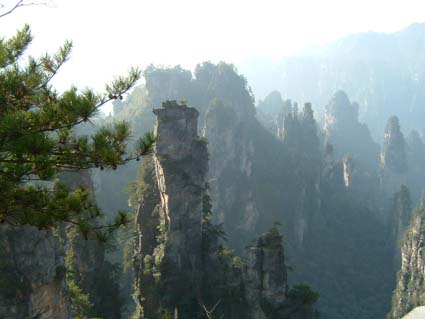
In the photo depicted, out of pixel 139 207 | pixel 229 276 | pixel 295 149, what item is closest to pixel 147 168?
pixel 139 207

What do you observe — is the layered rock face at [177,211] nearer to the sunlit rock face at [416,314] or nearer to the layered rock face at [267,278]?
the layered rock face at [267,278]

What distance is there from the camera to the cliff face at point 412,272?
139ft

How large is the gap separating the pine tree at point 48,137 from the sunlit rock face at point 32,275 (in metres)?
10.3

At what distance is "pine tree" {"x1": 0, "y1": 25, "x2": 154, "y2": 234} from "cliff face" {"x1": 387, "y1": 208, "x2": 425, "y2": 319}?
37.0 meters

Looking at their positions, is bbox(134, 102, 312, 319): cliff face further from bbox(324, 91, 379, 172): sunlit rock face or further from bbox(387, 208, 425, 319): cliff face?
bbox(324, 91, 379, 172): sunlit rock face

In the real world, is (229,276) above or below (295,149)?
below

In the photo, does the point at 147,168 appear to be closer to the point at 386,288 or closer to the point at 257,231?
the point at 257,231

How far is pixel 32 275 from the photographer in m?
18.2

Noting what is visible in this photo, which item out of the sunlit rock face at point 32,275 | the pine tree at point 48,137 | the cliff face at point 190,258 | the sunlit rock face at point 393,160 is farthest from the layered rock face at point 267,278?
the sunlit rock face at point 393,160

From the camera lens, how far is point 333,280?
5506cm

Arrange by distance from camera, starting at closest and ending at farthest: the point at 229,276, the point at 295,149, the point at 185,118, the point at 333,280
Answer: the point at 229,276
the point at 185,118
the point at 333,280
the point at 295,149

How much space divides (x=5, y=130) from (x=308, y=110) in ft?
228

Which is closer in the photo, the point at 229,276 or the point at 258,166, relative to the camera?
the point at 229,276

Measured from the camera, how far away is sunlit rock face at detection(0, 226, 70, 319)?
17.6 metres
